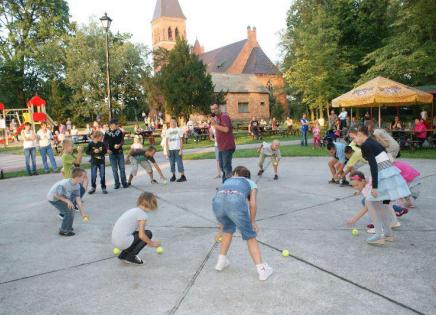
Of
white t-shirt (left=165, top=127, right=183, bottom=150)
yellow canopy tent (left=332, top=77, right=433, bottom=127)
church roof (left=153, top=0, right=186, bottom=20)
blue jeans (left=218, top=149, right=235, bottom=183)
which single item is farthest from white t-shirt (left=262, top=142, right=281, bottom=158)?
church roof (left=153, top=0, right=186, bottom=20)

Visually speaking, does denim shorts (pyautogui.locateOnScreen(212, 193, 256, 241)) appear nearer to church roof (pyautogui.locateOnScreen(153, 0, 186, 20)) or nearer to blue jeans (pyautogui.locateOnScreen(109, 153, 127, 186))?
blue jeans (pyautogui.locateOnScreen(109, 153, 127, 186))

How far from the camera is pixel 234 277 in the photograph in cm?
413

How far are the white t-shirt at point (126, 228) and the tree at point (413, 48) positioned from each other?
72.5ft

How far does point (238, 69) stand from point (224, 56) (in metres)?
6.26

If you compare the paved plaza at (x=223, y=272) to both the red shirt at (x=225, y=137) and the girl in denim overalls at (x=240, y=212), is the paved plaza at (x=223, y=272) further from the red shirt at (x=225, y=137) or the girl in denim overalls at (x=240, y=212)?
the red shirt at (x=225, y=137)

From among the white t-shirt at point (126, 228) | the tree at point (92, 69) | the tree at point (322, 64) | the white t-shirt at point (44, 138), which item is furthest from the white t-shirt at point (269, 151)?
the tree at point (92, 69)

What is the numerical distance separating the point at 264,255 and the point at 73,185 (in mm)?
3506

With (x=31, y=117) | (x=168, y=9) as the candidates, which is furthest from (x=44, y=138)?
(x=168, y=9)

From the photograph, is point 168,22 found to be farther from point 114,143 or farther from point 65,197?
point 65,197

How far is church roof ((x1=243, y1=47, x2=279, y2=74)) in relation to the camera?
62.3m

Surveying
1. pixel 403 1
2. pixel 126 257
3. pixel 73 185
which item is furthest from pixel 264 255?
pixel 403 1

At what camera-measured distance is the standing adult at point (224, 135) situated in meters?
8.44

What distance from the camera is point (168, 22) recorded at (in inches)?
3130

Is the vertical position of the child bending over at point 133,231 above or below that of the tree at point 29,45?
below
